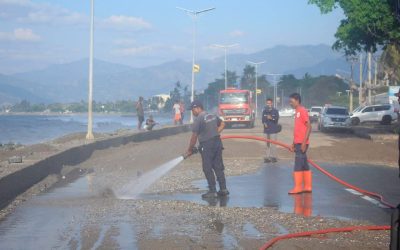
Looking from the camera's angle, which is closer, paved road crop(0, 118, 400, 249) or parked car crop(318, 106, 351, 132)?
paved road crop(0, 118, 400, 249)

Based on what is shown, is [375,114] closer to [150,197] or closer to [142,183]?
[142,183]

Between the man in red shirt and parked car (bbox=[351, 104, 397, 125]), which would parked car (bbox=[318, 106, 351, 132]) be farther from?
the man in red shirt

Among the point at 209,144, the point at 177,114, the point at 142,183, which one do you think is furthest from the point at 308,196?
the point at 177,114

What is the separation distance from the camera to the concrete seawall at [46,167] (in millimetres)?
12094

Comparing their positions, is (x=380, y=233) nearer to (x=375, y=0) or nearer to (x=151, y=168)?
(x=151, y=168)

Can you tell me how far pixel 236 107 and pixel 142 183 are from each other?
36178mm

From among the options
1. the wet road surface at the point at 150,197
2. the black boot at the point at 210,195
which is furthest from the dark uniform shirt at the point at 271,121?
the black boot at the point at 210,195

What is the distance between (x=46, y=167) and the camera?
16.1 metres

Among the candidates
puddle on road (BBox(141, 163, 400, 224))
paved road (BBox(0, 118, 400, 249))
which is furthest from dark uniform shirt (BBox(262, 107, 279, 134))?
paved road (BBox(0, 118, 400, 249))

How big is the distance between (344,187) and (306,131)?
1.81 meters

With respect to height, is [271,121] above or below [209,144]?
above

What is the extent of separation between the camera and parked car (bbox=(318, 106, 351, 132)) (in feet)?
140

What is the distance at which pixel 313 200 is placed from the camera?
12.2 meters

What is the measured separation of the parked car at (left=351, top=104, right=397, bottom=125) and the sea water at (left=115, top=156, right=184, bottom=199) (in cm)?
3828
